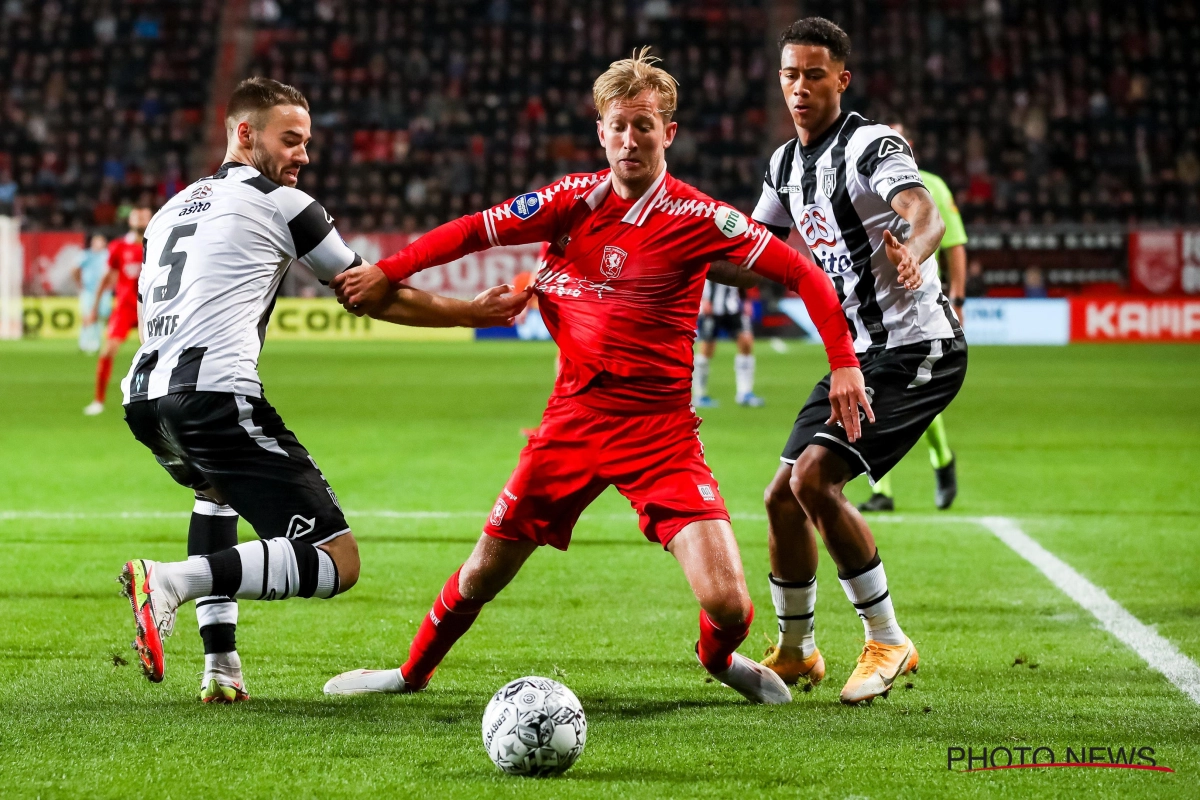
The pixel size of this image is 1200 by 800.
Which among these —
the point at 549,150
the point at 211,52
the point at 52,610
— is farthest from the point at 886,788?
the point at 211,52

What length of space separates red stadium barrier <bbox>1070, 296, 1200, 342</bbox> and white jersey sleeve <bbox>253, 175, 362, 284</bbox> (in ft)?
83.8

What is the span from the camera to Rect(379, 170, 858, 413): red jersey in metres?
4.54

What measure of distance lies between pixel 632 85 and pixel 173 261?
151 centimetres

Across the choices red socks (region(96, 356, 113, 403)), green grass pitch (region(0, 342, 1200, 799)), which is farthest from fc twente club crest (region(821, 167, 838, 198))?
red socks (region(96, 356, 113, 403))

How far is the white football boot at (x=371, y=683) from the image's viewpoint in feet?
15.7

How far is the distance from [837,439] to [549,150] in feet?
95.2

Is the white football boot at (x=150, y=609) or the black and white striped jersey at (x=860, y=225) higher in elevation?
the black and white striped jersey at (x=860, y=225)

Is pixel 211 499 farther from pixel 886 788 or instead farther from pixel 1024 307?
pixel 1024 307

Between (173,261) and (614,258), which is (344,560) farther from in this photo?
(614,258)

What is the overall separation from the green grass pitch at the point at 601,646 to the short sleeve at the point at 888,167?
5.56 ft

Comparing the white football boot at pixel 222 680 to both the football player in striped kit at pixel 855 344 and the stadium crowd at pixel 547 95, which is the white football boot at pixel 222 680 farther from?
the stadium crowd at pixel 547 95

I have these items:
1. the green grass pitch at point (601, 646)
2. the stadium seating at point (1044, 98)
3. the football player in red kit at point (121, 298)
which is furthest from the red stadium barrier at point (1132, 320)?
the football player in red kit at point (121, 298)

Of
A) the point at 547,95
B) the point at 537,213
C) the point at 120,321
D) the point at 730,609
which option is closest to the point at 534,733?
the point at 730,609

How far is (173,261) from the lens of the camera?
4.47 meters
